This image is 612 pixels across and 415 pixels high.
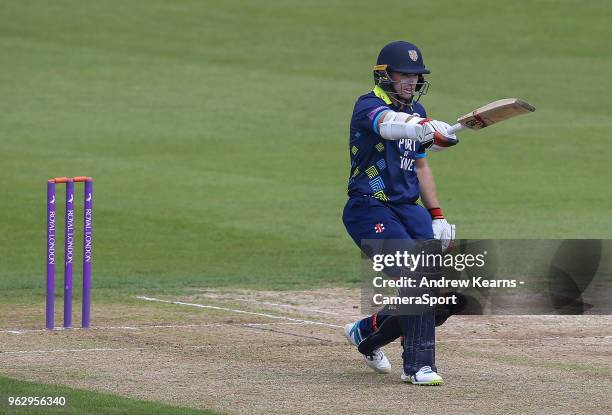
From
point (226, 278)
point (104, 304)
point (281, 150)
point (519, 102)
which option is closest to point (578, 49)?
point (281, 150)

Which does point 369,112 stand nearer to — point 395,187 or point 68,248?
point 395,187

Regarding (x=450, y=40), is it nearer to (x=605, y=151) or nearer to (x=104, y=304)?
(x=605, y=151)

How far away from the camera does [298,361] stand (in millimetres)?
9422

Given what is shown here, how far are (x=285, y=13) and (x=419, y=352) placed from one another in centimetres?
3052

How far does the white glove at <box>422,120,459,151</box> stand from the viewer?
27.0 ft

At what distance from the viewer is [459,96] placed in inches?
1128

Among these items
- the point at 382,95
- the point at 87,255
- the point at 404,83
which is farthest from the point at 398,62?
the point at 87,255

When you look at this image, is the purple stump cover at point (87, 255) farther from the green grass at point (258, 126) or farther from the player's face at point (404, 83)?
the player's face at point (404, 83)

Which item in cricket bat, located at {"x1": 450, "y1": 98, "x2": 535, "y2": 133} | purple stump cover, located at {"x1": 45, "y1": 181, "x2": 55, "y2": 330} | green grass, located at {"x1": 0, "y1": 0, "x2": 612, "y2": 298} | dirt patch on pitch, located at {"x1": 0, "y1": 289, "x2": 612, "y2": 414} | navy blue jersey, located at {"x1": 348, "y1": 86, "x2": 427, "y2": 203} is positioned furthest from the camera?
green grass, located at {"x1": 0, "y1": 0, "x2": 612, "y2": 298}

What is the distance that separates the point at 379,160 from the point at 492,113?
79 centimetres

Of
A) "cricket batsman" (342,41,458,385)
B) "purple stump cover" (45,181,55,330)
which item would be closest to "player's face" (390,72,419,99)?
"cricket batsman" (342,41,458,385)

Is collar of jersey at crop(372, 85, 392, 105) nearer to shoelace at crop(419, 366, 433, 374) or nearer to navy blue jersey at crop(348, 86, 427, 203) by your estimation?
navy blue jersey at crop(348, 86, 427, 203)

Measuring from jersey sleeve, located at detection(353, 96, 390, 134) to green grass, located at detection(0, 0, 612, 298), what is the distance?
514cm

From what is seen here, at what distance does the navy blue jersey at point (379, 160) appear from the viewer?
8.68 m
